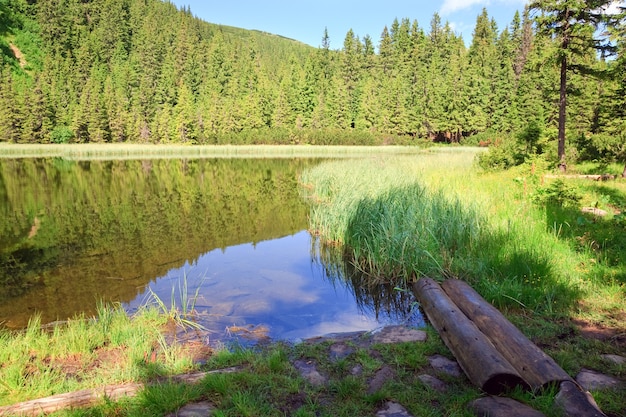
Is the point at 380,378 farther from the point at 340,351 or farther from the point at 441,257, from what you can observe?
the point at 441,257

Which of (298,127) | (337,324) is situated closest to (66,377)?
(337,324)

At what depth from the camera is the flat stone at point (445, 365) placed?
10.9ft

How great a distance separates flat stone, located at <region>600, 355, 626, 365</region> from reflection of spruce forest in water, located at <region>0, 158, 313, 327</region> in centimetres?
579

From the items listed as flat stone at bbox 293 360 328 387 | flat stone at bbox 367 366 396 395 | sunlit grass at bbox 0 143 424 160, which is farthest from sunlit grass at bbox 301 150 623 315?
sunlit grass at bbox 0 143 424 160

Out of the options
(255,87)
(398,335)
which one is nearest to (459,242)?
(398,335)

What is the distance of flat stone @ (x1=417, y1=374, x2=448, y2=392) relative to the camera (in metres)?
3.08

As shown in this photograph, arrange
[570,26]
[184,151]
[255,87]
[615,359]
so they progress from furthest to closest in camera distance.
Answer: [255,87] → [184,151] → [570,26] → [615,359]

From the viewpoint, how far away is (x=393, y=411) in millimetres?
2809

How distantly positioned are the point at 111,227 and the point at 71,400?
347 inches

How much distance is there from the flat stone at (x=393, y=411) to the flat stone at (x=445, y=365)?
63 centimetres

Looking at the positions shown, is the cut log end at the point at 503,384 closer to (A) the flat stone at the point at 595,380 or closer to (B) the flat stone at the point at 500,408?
(B) the flat stone at the point at 500,408

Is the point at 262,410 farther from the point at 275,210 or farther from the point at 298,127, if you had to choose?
the point at 298,127

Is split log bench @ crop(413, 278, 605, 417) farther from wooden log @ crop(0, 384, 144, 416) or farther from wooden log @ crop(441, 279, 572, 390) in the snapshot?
wooden log @ crop(0, 384, 144, 416)

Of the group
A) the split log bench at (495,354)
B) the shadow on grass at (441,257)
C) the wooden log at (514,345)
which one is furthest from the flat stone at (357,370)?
the shadow on grass at (441,257)
